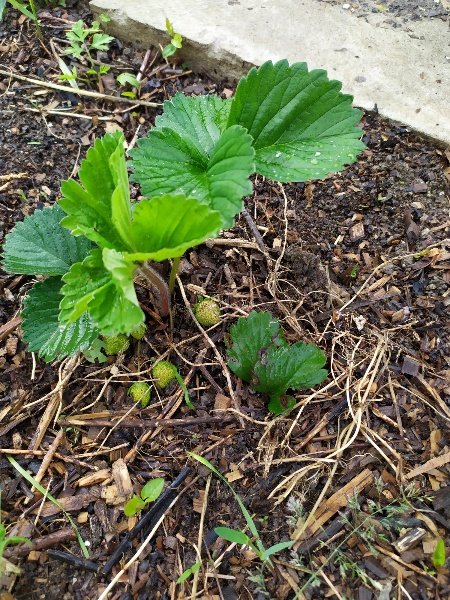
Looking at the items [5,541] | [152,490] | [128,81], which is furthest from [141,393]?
[128,81]

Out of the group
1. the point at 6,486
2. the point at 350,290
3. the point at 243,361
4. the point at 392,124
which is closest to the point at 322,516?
the point at 243,361

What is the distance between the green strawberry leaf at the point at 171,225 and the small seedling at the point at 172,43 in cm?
124

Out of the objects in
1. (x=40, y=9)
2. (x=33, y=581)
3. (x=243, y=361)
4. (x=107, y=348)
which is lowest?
(x=33, y=581)

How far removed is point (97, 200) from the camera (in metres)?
1.21

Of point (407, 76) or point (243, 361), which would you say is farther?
point (407, 76)

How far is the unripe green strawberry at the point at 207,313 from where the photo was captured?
5.06 feet

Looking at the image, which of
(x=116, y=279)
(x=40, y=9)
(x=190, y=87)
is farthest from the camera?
(x=40, y=9)

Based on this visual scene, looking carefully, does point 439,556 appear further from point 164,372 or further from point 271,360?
point 164,372

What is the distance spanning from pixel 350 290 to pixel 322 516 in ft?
2.21

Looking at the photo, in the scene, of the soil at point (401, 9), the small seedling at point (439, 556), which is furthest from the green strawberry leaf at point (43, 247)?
the soil at point (401, 9)

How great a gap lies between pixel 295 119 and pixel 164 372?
0.75m

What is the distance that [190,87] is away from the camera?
2.15 metres

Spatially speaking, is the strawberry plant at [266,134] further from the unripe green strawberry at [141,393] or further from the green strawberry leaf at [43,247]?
the unripe green strawberry at [141,393]

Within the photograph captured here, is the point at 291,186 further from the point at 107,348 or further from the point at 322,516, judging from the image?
the point at 322,516
